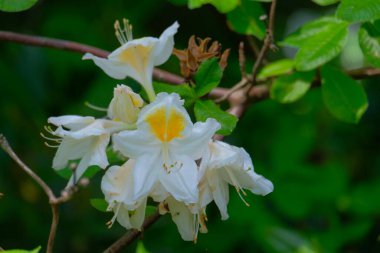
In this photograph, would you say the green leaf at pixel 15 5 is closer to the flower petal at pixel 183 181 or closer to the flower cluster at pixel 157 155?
the flower cluster at pixel 157 155

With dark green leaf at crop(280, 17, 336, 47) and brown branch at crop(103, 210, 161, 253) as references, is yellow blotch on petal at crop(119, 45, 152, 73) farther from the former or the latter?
dark green leaf at crop(280, 17, 336, 47)

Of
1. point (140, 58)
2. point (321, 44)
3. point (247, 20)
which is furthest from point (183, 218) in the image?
point (247, 20)

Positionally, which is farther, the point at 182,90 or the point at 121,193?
the point at 182,90

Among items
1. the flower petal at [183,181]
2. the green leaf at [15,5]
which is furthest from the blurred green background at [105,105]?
the flower petal at [183,181]

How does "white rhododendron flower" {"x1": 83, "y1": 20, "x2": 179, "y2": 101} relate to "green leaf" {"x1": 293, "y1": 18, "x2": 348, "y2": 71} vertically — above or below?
above

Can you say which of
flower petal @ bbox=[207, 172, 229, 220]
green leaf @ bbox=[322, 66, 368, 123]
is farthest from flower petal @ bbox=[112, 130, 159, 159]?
green leaf @ bbox=[322, 66, 368, 123]

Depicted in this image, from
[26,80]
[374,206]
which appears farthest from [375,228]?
[26,80]

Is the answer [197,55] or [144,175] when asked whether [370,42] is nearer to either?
[197,55]

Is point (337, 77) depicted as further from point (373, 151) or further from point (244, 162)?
point (373, 151)
